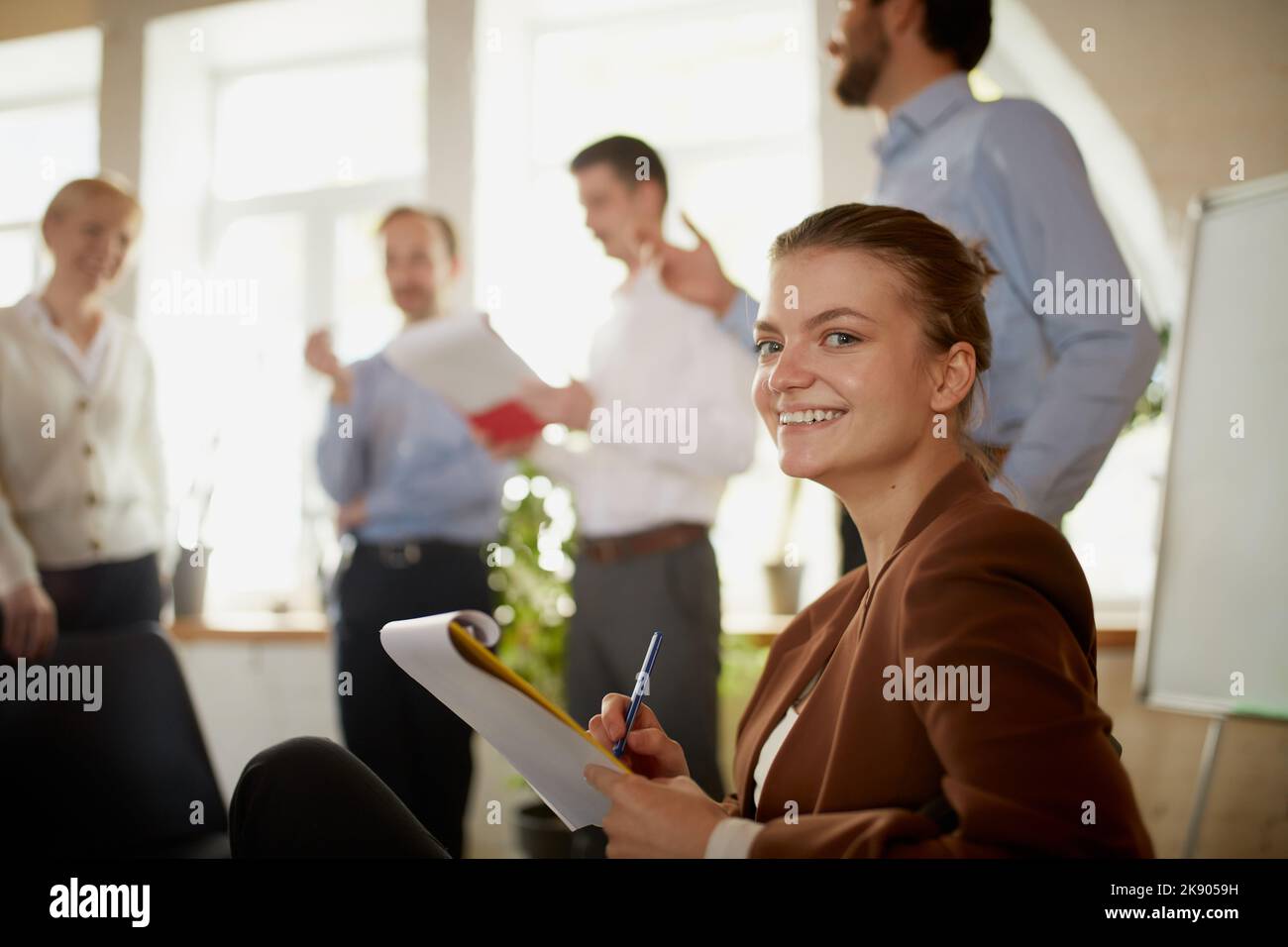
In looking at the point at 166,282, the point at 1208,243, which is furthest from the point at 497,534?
the point at 1208,243

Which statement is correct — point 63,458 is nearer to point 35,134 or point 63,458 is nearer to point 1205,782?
point 35,134

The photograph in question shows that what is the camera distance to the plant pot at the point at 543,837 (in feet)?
7.97

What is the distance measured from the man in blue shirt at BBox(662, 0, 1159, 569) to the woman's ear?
0.36 meters

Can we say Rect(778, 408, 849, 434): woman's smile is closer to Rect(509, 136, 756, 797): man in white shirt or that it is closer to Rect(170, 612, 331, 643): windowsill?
Rect(509, 136, 756, 797): man in white shirt

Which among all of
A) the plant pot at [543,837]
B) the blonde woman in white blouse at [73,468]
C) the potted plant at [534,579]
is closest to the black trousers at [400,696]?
the plant pot at [543,837]

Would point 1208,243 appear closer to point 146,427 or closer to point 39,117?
point 146,427

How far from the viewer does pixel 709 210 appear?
2.87 m

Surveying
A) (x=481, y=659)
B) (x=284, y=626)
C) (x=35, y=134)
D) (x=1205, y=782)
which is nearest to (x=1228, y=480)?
(x=1205, y=782)

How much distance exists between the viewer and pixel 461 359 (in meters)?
1.96

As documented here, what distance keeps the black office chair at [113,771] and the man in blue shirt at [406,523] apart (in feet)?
1.81

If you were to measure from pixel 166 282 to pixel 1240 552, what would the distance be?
8.87 feet

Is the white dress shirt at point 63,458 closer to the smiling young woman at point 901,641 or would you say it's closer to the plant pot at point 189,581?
the plant pot at point 189,581

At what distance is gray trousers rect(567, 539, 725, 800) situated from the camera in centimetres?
203

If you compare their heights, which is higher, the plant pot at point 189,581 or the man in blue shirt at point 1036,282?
the man in blue shirt at point 1036,282
